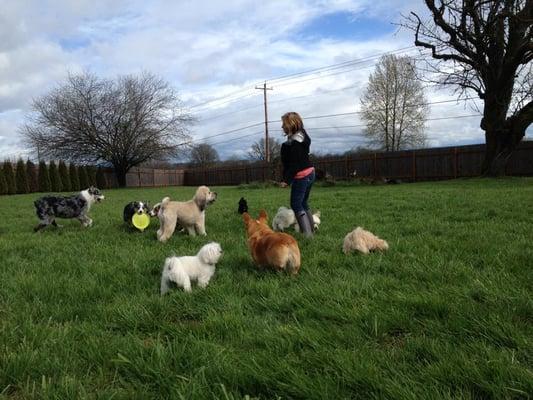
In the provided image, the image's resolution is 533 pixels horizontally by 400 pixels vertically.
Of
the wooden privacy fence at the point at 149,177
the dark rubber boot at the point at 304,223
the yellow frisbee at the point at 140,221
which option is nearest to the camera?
the dark rubber boot at the point at 304,223

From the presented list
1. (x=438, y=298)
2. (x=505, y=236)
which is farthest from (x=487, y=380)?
(x=505, y=236)

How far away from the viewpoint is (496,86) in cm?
2250

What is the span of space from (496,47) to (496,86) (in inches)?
73.1

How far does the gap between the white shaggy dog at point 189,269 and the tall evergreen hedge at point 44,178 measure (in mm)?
36876

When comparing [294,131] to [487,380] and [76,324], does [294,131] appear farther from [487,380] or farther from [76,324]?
[487,380]

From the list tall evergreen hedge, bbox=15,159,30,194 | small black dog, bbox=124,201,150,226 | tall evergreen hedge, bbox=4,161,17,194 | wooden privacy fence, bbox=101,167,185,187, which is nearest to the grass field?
small black dog, bbox=124,201,150,226

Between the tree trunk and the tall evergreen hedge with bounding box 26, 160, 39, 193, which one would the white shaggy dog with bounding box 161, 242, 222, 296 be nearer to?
the tree trunk

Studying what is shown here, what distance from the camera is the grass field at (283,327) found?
2574 mm

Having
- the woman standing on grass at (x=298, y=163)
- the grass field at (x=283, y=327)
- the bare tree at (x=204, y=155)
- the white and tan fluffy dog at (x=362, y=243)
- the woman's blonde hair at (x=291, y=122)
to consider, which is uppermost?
the bare tree at (x=204, y=155)

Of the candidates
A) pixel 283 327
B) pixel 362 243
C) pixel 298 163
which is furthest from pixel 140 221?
pixel 283 327

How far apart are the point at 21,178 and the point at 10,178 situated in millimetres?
1020

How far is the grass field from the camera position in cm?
257

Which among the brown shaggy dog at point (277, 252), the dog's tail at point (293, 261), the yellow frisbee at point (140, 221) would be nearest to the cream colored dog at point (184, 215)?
the yellow frisbee at point (140, 221)

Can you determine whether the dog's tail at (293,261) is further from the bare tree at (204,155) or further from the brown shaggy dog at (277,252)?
the bare tree at (204,155)
